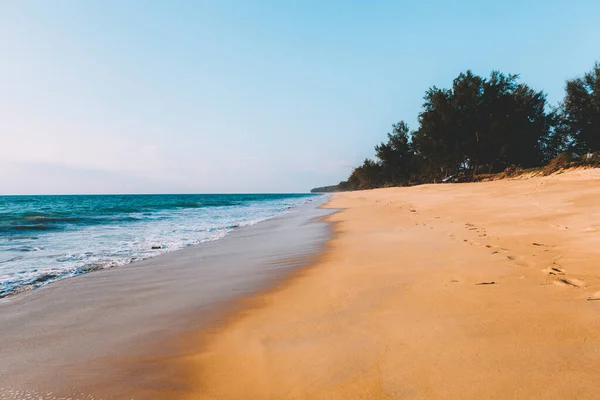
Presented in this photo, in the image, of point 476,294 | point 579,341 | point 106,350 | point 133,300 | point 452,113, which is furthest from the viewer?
point 452,113

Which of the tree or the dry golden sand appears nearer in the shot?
the dry golden sand

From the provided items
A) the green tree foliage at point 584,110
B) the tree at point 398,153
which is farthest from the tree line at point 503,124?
the tree at point 398,153

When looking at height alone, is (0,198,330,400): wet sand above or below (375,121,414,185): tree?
below

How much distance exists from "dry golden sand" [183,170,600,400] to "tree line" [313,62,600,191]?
3202 cm

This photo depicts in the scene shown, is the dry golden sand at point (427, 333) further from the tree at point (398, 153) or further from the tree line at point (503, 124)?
the tree at point (398, 153)

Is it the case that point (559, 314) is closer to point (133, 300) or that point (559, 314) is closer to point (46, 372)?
point (46, 372)

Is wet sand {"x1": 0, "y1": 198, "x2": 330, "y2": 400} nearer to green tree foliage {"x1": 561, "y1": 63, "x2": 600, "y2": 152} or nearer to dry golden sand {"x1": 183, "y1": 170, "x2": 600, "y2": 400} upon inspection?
dry golden sand {"x1": 183, "y1": 170, "x2": 600, "y2": 400}

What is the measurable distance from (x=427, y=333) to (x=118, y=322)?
292 centimetres

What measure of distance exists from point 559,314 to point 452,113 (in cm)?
3619

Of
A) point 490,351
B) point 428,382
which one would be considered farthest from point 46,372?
point 490,351

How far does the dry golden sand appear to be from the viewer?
1795 mm

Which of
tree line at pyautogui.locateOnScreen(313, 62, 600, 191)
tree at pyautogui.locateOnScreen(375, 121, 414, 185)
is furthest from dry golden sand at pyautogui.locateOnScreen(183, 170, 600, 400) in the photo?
tree at pyautogui.locateOnScreen(375, 121, 414, 185)

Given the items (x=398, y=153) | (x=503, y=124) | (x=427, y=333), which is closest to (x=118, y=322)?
(x=427, y=333)

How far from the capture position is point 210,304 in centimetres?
378
